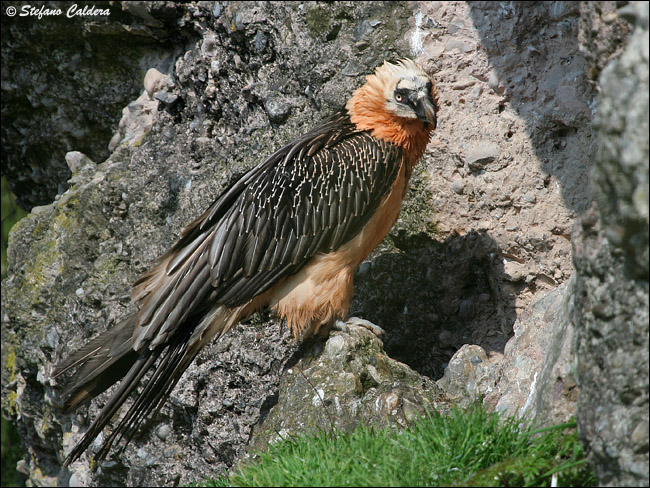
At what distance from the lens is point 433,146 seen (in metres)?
5.96

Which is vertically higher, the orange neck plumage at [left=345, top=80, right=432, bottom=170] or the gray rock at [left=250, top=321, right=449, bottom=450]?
the orange neck plumage at [left=345, top=80, right=432, bottom=170]

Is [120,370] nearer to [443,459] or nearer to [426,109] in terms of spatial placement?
[443,459]

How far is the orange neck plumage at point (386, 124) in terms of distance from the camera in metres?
5.27

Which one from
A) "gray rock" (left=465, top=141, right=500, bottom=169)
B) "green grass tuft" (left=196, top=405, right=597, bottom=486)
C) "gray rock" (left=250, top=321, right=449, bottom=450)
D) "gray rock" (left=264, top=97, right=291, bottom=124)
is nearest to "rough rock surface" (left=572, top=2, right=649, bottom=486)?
"green grass tuft" (left=196, top=405, right=597, bottom=486)

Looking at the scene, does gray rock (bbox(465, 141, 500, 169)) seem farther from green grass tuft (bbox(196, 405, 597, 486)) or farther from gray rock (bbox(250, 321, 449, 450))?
green grass tuft (bbox(196, 405, 597, 486))

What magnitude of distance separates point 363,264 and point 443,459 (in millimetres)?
2813

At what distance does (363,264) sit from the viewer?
6.07 meters

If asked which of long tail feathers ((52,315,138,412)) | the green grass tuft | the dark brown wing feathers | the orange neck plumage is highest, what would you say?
the orange neck plumage

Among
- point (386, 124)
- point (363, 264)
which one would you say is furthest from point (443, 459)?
point (363, 264)

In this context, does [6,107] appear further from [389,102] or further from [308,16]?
[389,102]

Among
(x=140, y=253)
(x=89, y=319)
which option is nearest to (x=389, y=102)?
(x=140, y=253)

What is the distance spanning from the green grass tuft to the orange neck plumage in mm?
2178

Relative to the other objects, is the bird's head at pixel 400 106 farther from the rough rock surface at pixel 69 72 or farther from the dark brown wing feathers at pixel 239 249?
the rough rock surface at pixel 69 72

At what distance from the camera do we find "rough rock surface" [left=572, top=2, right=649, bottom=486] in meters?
→ 2.54
